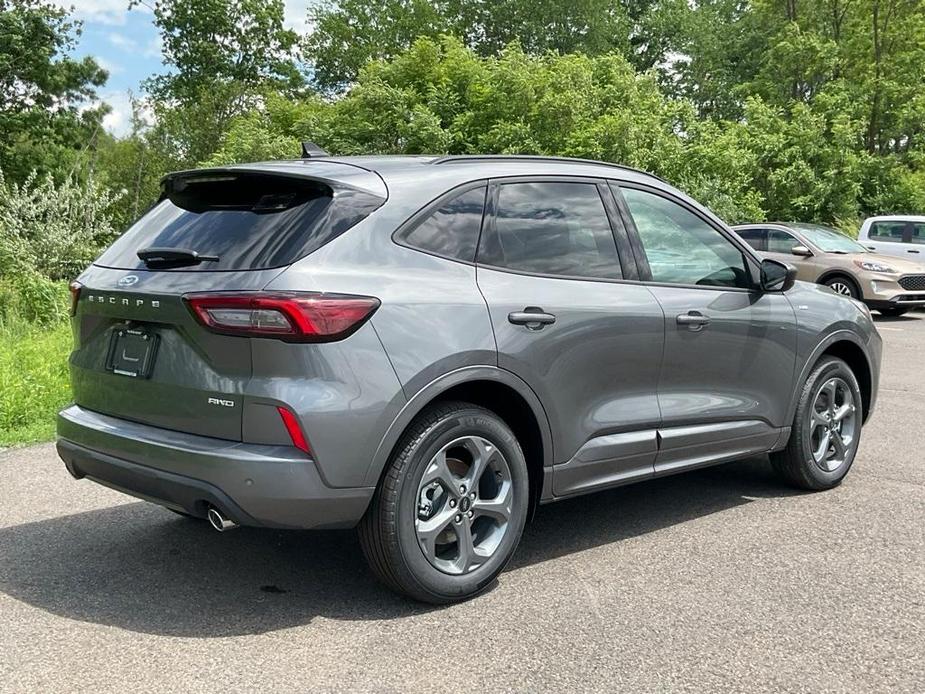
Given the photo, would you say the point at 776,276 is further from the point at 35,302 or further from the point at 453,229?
the point at 35,302

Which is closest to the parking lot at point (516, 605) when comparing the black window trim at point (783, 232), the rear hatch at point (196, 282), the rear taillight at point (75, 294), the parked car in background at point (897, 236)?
the rear hatch at point (196, 282)

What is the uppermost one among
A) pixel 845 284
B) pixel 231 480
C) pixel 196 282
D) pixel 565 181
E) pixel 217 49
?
pixel 217 49

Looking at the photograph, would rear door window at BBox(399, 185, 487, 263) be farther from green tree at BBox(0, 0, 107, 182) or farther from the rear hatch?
green tree at BBox(0, 0, 107, 182)

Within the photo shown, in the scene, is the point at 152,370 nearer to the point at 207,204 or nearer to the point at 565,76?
the point at 207,204

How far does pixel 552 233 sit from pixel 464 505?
→ 1273 mm

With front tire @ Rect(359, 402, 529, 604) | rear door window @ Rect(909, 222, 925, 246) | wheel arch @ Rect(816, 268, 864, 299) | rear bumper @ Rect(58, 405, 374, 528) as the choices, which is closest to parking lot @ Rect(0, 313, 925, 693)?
front tire @ Rect(359, 402, 529, 604)

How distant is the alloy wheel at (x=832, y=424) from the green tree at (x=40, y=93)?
3343 centimetres

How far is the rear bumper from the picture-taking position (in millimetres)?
3404

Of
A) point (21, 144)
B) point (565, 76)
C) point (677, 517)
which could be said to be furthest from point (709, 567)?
point (21, 144)

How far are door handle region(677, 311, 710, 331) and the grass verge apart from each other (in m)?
4.61

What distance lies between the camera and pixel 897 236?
20156 mm

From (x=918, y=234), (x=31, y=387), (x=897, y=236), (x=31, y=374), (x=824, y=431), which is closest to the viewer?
(x=824, y=431)

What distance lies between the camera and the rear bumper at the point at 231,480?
3.40 meters

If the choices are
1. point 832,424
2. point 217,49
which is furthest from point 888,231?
Result: point 217,49
